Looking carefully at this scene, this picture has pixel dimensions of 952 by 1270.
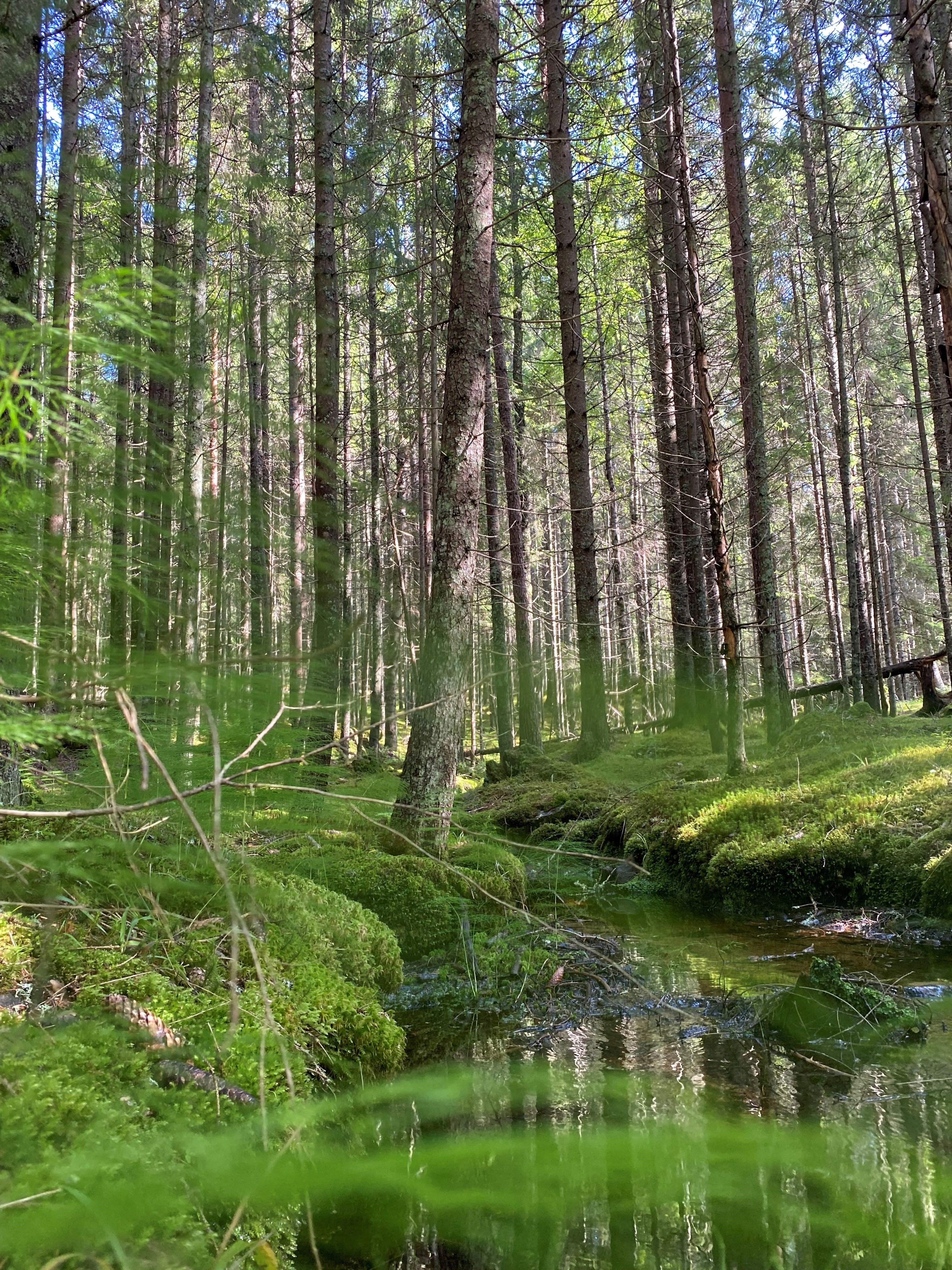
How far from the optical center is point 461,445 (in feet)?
17.8

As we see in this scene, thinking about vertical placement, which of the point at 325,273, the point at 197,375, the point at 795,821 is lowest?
the point at 795,821

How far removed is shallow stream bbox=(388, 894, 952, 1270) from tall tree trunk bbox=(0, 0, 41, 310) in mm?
3602

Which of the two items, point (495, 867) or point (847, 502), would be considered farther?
point (847, 502)

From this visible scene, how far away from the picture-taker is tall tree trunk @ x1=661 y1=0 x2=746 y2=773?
6.84m

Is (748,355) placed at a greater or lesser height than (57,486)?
greater

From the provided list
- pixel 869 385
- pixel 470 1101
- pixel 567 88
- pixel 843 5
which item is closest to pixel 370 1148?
pixel 470 1101

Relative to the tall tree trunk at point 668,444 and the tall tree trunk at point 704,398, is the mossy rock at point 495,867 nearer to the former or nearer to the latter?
the tall tree trunk at point 704,398

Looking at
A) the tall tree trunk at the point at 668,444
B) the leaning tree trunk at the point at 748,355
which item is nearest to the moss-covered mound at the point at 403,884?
the leaning tree trunk at the point at 748,355

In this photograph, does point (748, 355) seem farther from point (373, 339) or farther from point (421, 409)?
point (373, 339)

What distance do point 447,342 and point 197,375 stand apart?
161 inches

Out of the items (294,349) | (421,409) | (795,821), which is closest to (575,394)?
(421,409)

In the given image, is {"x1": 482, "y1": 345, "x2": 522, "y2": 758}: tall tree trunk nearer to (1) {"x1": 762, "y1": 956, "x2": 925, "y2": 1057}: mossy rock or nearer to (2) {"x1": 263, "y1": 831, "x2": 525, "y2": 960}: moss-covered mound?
(2) {"x1": 263, "y1": 831, "x2": 525, "y2": 960}: moss-covered mound

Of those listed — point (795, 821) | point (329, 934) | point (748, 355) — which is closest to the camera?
point (329, 934)

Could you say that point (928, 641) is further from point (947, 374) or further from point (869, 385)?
point (947, 374)
